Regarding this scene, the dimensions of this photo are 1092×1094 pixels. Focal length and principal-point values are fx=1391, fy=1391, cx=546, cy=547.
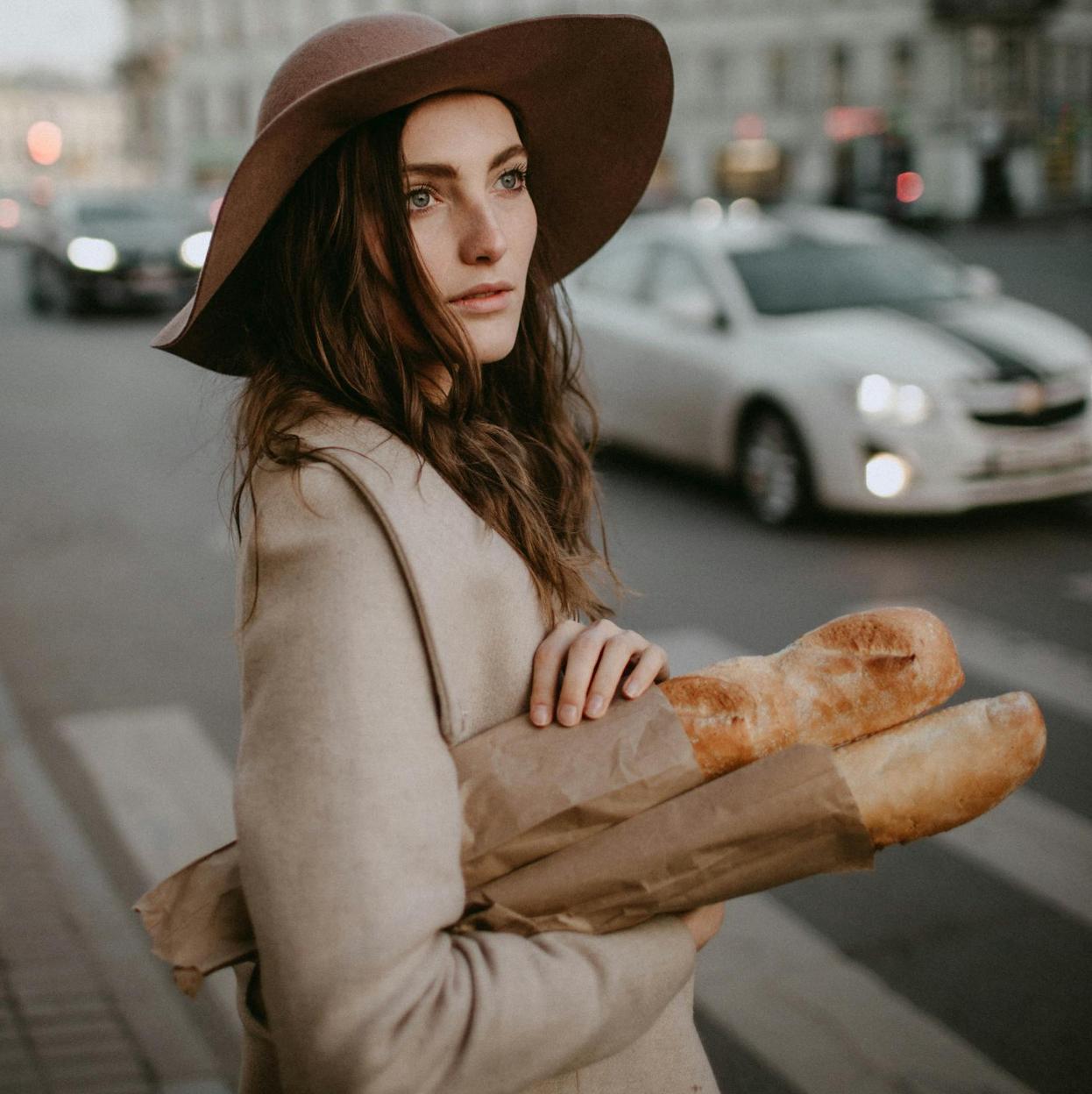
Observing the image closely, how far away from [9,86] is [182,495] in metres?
122

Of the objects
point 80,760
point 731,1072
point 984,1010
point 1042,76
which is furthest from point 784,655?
point 1042,76

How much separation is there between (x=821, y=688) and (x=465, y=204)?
66 cm

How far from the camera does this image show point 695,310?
29.4 ft

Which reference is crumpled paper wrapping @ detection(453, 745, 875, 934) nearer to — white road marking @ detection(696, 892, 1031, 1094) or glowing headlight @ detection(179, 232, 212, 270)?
white road marking @ detection(696, 892, 1031, 1094)

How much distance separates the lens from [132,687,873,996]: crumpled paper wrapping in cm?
134

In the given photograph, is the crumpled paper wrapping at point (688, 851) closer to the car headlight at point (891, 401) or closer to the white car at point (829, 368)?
the white car at point (829, 368)

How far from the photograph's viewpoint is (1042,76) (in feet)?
195

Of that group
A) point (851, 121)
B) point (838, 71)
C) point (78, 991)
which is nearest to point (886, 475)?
point (78, 991)

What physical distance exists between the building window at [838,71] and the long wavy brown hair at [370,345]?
6317cm

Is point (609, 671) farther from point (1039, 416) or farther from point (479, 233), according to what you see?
point (1039, 416)

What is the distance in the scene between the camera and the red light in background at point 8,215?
1860 inches

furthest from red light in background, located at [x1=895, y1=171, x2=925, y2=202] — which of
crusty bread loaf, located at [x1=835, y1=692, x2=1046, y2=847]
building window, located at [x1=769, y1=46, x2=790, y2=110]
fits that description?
crusty bread loaf, located at [x1=835, y1=692, x2=1046, y2=847]

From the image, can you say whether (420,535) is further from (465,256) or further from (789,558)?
(789,558)

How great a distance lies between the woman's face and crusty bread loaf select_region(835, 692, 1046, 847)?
2.07 ft
